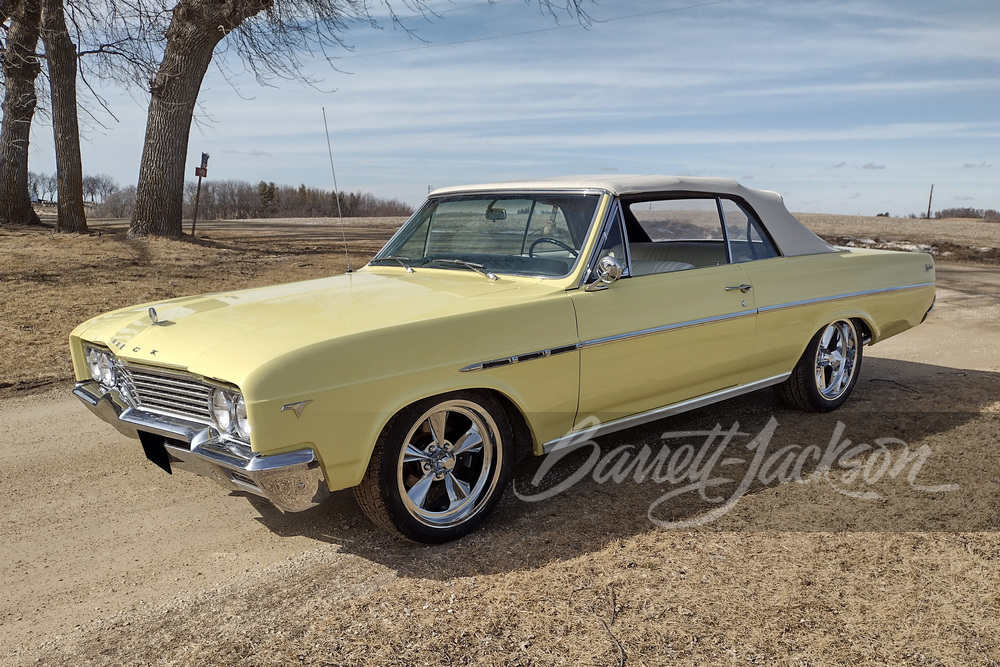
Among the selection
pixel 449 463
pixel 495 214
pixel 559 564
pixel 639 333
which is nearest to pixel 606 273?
pixel 639 333

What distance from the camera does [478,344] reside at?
3.43m

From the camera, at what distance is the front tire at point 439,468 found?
3.27 m

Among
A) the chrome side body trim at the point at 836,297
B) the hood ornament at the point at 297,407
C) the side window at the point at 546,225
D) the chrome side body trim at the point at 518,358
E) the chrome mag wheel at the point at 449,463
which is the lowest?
the chrome mag wheel at the point at 449,463

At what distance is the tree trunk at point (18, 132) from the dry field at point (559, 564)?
13.0m

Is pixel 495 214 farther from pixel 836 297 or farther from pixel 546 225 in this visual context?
pixel 836 297

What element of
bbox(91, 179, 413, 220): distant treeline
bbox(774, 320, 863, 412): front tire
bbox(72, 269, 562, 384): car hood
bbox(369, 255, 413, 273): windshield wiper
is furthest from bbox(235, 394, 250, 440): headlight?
Answer: bbox(91, 179, 413, 220): distant treeline

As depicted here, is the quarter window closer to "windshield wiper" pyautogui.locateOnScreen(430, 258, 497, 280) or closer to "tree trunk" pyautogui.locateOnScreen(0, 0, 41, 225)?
"windshield wiper" pyautogui.locateOnScreen(430, 258, 497, 280)

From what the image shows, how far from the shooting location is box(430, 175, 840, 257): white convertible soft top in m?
4.31

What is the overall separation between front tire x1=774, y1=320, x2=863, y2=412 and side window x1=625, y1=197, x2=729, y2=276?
98cm

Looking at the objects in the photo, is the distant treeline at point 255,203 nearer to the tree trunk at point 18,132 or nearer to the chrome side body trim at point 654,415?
the tree trunk at point 18,132

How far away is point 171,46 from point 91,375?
11.5m

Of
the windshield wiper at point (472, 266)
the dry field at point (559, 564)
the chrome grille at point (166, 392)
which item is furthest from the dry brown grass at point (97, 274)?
the windshield wiper at point (472, 266)

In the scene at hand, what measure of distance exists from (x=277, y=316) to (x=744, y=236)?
2911 mm

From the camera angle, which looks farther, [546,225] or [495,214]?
[495,214]
